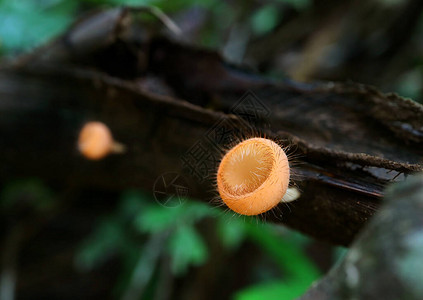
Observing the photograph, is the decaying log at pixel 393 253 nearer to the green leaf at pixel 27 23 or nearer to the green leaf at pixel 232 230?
the green leaf at pixel 232 230

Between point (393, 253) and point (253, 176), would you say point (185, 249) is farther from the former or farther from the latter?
point (393, 253)

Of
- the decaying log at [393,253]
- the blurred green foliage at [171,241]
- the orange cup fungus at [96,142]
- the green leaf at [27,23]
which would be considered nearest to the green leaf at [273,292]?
the blurred green foliage at [171,241]

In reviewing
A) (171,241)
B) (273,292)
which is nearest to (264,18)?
(171,241)

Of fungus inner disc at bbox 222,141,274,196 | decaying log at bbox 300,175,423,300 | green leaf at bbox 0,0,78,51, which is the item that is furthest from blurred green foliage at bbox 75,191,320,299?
decaying log at bbox 300,175,423,300

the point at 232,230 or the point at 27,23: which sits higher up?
the point at 27,23

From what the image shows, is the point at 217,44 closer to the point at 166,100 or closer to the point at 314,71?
the point at 314,71

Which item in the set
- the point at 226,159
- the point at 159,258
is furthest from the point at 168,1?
the point at 226,159

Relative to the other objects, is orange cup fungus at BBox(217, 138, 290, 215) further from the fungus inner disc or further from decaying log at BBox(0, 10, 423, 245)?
decaying log at BBox(0, 10, 423, 245)
